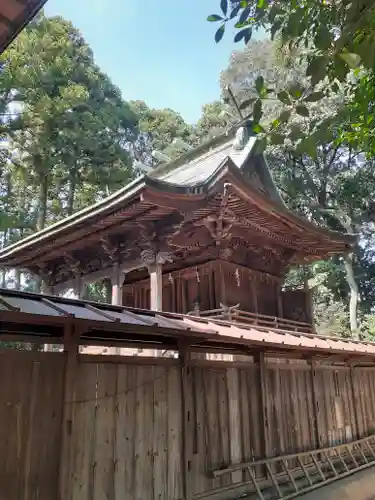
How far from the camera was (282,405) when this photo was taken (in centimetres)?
782

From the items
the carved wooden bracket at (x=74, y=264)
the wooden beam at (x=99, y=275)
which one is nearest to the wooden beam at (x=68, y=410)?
the wooden beam at (x=99, y=275)

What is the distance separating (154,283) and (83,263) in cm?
303

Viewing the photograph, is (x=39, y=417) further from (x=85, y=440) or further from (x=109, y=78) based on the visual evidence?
(x=109, y=78)

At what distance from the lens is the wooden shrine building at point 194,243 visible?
26.1 feet

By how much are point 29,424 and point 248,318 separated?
601 cm

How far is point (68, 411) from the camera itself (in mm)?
4406

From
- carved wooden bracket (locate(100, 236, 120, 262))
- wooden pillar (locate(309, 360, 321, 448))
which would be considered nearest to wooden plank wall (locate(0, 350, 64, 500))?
carved wooden bracket (locate(100, 236, 120, 262))

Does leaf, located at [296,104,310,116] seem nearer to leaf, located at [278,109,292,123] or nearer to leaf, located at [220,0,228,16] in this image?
leaf, located at [278,109,292,123]

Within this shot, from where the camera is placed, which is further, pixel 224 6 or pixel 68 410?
pixel 68 410

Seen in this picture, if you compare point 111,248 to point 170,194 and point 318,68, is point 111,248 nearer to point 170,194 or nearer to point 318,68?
point 170,194

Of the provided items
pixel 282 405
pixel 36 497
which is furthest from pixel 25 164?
pixel 36 497

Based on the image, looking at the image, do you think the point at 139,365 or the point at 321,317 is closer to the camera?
the point at 139,365

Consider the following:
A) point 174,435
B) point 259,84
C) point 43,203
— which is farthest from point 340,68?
point 43,203

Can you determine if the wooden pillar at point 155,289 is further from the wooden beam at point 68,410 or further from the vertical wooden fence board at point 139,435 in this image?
the wooden beam at point 68,410
